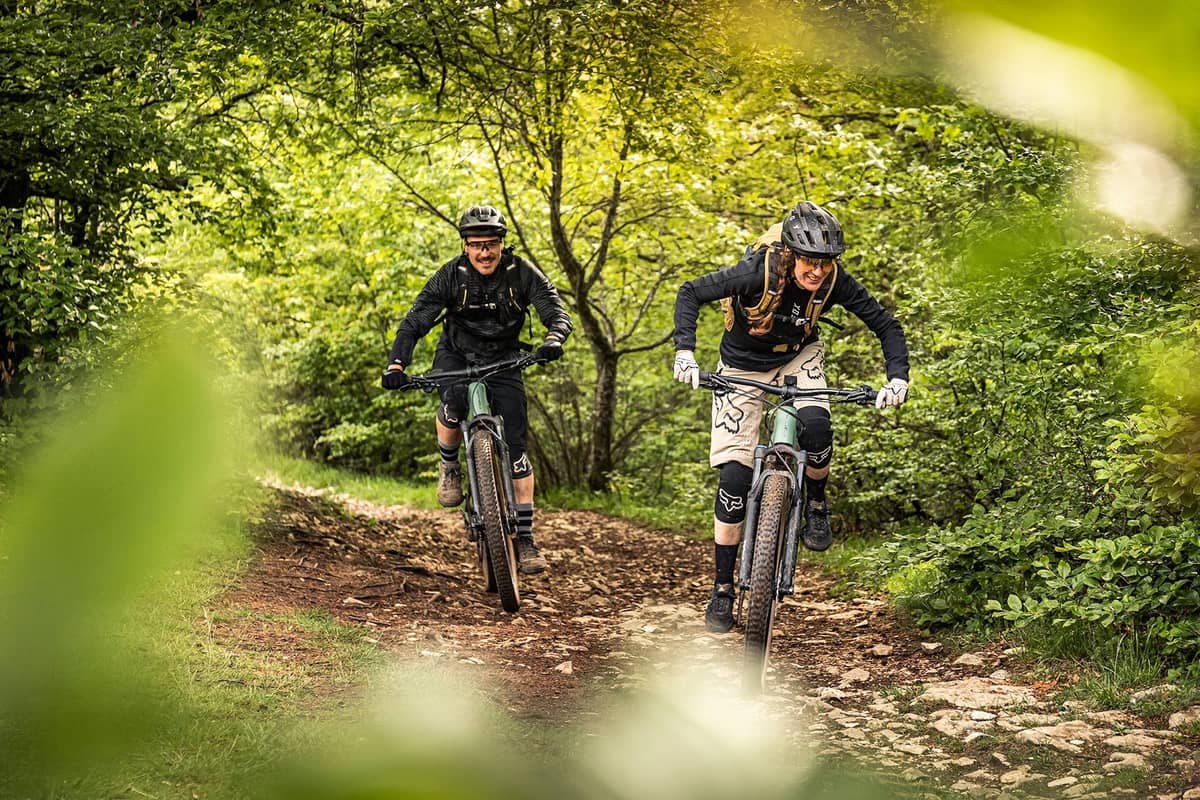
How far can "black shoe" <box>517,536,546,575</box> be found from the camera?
6.92m

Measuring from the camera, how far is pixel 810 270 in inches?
208

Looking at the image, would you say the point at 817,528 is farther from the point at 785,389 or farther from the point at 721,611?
the point at 785,389

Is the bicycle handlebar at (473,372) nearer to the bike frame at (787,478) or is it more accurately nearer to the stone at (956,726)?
the bike frame at (787,478)

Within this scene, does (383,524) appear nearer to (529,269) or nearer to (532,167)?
(529,269)

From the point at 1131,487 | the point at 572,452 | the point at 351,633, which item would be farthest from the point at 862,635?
the point at 572,452

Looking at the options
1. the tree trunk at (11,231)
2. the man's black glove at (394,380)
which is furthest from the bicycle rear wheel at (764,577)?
the tree trunk at (11,231)

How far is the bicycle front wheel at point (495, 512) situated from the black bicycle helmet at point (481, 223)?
46.9 inches

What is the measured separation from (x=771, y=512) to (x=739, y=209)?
979cm

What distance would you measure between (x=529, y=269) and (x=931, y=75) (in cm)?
656

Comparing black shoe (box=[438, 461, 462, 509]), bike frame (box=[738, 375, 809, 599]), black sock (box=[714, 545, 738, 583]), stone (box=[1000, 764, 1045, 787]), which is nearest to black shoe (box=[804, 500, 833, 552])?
black sock (box=[714, 545, 738, 583])

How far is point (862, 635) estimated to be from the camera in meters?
6.41

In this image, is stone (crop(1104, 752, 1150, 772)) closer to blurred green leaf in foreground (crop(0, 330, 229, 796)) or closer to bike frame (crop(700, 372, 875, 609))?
bike frame (crop(700, 372, 875, 609))

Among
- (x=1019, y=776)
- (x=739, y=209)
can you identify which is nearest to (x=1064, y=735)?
(x=1019, y=776)

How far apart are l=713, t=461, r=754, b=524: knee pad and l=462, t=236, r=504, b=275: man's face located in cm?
205
